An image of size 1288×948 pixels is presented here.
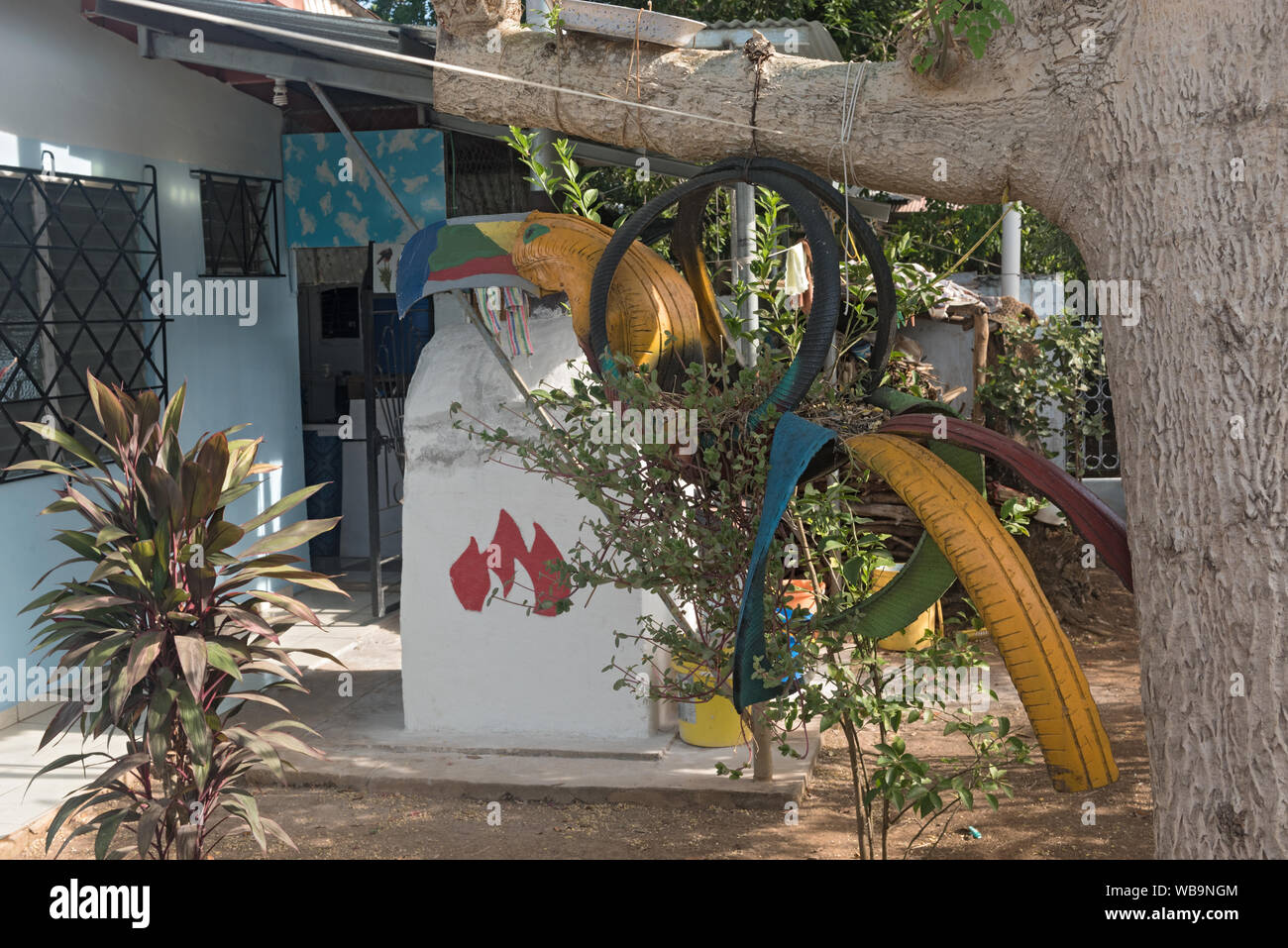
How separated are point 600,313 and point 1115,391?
1.47 meters

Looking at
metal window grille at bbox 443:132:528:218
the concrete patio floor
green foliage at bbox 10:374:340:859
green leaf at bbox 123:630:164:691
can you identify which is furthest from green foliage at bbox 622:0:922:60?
green leaf at bbox 123:630:164:691

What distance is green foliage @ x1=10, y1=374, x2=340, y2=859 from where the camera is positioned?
367 centimetres

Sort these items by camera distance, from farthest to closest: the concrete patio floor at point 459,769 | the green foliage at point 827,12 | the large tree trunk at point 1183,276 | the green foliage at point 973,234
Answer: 1. the green foliage at point 973,234
2. the green foliage at point 827,12
3. the concrete patio floor at point 459,769
4. the large tree trunk at point 1183,276

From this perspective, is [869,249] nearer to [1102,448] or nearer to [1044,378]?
[1044,378]

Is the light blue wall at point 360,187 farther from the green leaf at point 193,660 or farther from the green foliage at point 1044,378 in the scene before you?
the green leaf at point 193,660

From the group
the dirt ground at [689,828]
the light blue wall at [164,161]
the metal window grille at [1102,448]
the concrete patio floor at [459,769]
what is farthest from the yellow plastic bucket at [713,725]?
the metal window grille at [1102,448]

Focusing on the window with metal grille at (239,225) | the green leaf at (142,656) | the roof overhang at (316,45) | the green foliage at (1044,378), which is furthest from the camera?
the green foliage at (1044,378)

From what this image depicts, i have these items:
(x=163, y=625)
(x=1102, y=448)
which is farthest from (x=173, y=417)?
(x=1102, y=448)

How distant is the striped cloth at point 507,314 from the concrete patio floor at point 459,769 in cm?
177

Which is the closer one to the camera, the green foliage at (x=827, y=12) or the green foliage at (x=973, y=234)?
the green foliage at (x=827, y=12)

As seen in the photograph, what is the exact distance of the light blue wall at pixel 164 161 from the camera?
6246 mm

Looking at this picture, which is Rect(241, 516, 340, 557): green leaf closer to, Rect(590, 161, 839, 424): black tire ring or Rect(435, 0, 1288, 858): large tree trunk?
Rect(590, 161, 839, 424): black tire ring
